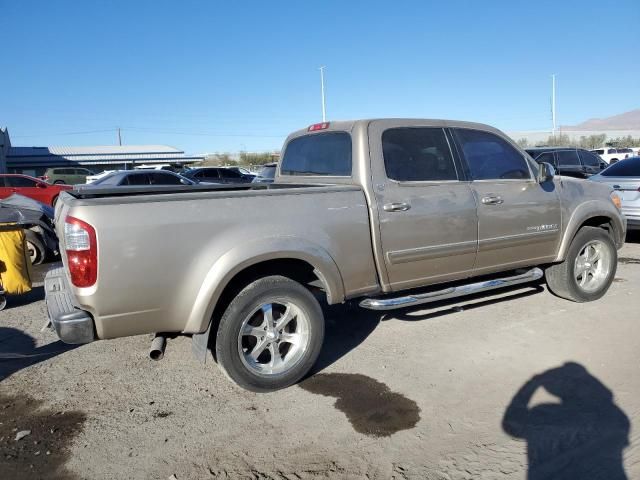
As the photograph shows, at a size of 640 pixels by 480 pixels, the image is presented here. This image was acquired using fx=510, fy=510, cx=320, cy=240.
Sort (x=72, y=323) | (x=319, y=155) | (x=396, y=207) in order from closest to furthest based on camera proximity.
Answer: (x=72, y=323), (x=396, y=207), (x=319, y=155)

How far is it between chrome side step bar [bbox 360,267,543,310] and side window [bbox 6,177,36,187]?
18.0 m

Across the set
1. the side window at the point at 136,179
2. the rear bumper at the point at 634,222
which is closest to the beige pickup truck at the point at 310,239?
the rear bumper at the point at 634,222

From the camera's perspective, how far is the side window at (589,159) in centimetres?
1579

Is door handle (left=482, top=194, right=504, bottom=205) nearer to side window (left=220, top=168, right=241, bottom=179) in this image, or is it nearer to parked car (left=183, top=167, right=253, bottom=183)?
parked car (left=183, top=167, right=253, bottom=183)

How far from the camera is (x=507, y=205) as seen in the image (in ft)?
16.0

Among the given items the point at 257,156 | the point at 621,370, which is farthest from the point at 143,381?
the point at 257,156

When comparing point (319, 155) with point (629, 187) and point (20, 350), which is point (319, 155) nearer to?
point (20, 350)

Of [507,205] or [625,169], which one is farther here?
[625,169]

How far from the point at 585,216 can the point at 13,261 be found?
6279mm

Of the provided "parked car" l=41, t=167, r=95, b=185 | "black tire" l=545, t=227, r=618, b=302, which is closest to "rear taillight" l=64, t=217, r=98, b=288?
"black tire" l=545, t=227, r=618, b=302

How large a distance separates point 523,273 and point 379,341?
1723 mm

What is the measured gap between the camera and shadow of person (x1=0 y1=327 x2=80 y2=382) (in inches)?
171

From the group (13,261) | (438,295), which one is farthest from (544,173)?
(13,261)

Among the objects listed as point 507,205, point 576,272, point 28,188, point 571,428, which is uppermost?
point 28,188
